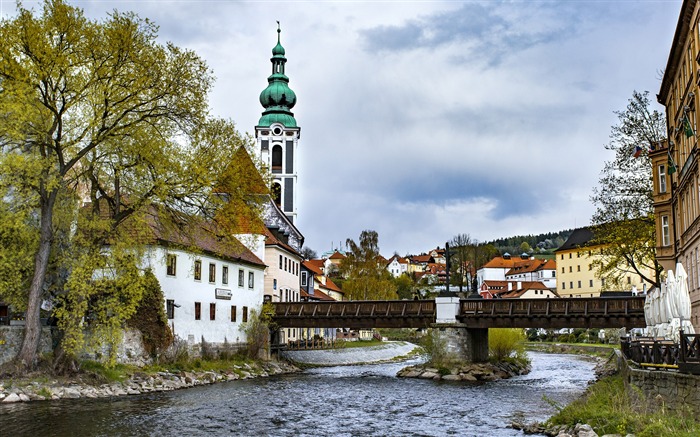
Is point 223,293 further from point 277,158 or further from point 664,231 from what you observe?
point 277,158

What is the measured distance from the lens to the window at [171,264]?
36500 mm

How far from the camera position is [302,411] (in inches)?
942

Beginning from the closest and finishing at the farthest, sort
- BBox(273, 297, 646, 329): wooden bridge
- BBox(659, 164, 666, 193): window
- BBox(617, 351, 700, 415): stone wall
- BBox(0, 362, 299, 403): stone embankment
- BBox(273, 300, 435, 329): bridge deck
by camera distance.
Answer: BBox(617, 351, 700, 415): stone wall, BBox(0, 362, 299, 403): stone embankment, BBox(659, 164, 666, 193): window, BBox(273, 297, 646, 329): wooden bridge, BBox(273, 300, 435, 329): bridge deck

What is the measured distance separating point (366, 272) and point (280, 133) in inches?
1050

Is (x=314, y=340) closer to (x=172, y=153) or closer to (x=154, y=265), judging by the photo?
(x=154, y=265)

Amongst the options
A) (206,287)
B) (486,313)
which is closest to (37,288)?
(206,287)

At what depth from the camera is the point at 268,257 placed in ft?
179

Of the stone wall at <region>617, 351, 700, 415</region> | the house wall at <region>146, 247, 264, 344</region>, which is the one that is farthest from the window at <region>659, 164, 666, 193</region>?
the house wall at <region>146, 247, 264, 344</region>

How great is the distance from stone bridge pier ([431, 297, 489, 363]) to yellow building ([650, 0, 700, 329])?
11.5 meters

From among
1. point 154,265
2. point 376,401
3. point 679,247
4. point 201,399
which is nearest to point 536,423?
point 376,401

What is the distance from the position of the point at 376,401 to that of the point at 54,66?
667 inches

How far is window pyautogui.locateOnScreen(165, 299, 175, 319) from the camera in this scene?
1444 inches

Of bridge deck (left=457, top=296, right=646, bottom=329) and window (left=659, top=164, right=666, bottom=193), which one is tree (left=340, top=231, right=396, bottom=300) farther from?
window (left=659, top=164, right=666, bottom=193)

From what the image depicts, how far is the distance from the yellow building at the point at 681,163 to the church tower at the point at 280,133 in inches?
2367
